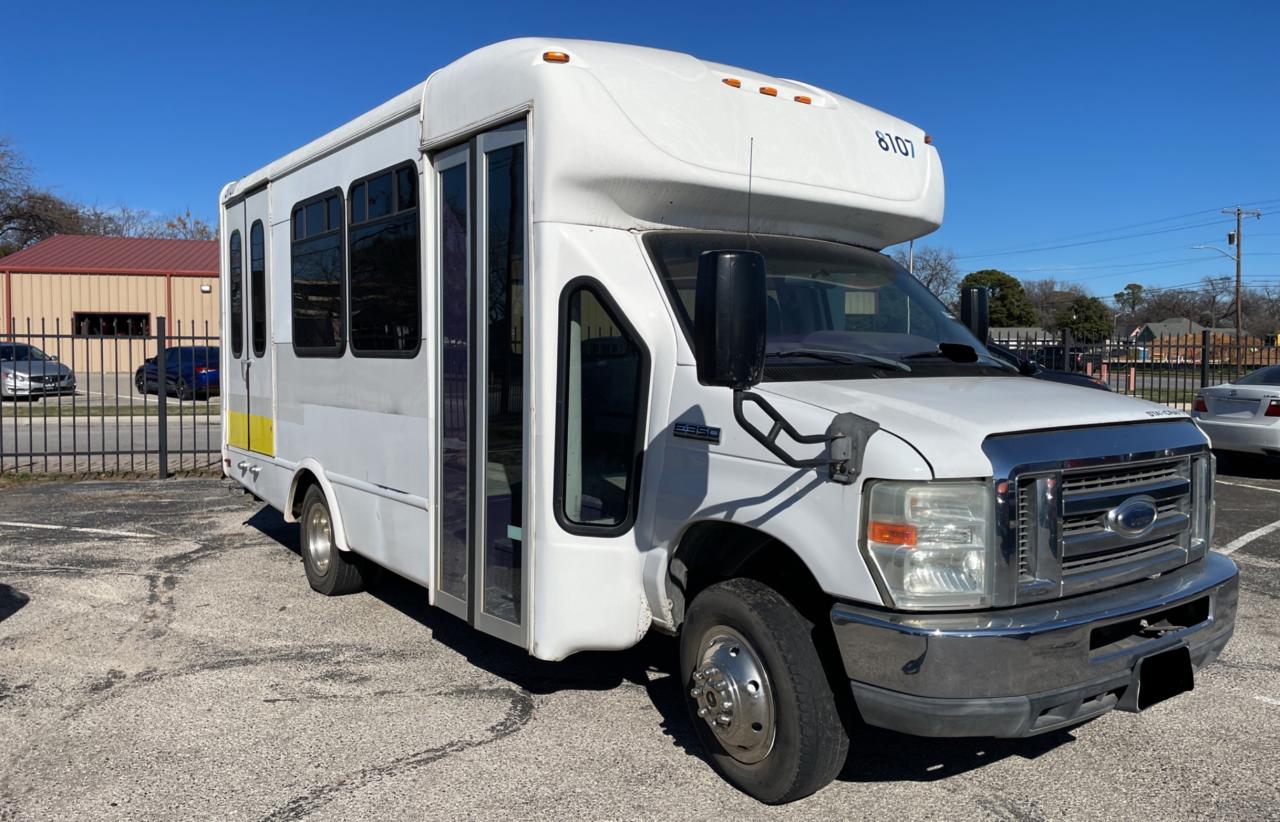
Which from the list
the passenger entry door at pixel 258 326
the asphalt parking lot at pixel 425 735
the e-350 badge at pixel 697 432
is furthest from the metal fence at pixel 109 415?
the e-350 badge at pixel 697 432

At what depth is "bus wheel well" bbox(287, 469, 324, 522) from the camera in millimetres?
6866

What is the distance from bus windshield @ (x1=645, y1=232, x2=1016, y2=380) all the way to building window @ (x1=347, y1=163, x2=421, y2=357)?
1.62 metres

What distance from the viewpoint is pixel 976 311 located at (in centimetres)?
559

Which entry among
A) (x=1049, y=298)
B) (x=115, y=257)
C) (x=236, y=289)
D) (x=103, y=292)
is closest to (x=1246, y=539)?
(x=236, y=289)

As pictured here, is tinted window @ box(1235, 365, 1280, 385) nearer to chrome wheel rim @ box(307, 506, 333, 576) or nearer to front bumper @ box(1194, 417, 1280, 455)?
front bumper @ box(1194, 417, 1280, 455)

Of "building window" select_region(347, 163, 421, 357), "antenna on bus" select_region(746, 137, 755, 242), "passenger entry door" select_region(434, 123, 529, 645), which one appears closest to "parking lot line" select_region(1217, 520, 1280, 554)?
"antenna on bus" select_region(746, 137, 755, 242)

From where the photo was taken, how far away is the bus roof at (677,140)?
4.22 m

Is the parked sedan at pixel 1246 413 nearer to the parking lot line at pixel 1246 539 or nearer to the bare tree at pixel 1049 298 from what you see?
the parking lot line at pixel 1246 539

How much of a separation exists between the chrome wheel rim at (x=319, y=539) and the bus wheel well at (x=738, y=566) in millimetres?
3315

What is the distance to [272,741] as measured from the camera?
444 centimetres

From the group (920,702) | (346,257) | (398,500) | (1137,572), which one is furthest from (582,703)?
(346,257)

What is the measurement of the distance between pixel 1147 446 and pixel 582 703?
2.72 metres

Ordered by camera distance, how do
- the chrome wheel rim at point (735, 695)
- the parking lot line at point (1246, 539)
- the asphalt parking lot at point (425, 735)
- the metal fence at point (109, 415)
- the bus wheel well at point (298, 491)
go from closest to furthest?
the chrome wheel rim at point (735, 695)
the asphalt parking lot at point (425, 735)
the bus wheel well at point (298, 491)
the parking lot line at point (1246, 539)
the metal fence at point (109, 415)

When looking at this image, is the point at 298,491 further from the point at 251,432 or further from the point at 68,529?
the point at 68,529
